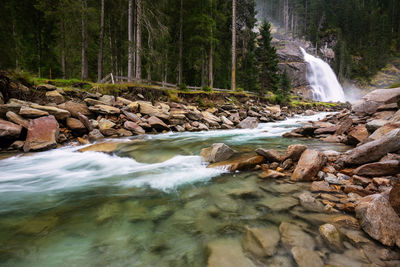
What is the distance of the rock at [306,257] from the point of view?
1.77m

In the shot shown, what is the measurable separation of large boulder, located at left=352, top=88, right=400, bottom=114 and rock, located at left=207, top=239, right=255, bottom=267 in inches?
404

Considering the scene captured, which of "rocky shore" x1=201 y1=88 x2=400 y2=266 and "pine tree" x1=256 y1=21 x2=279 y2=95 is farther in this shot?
"pine tree" x1=256 y1=21 x2=279 y2=95

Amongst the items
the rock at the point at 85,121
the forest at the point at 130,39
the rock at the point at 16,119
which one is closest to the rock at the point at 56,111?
the rock at the point at 85,121

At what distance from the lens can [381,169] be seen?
3.13m

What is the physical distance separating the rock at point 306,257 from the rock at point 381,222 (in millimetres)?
735

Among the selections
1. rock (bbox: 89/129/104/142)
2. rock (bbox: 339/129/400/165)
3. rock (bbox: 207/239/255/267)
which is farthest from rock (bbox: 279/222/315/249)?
rock (bbox: 89/129/104/142)

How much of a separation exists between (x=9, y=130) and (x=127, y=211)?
5.78m

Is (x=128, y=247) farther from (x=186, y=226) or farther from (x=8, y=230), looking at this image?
(x=8, y=230)

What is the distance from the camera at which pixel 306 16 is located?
72625 mm

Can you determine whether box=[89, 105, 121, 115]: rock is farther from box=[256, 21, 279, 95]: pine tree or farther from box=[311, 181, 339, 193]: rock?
box=[256, 21, 279, 95]: pine tree

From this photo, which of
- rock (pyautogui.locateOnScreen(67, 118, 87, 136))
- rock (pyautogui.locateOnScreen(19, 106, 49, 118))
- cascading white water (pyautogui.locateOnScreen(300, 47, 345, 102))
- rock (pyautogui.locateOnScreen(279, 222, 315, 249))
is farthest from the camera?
cascading white water (pyautogui.locateOnScreen(300, 47, 345, 102))

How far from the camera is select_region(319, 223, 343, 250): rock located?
197cm

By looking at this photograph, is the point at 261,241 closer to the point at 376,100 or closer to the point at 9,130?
the point at 9,130

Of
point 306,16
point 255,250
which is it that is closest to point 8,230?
point 255,250
